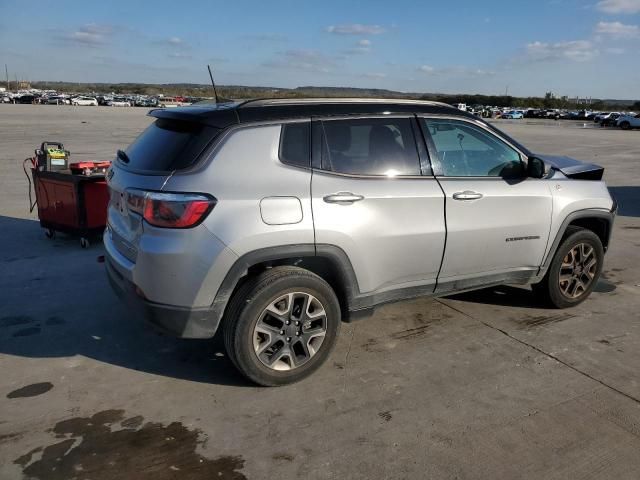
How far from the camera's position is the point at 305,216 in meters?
3.31

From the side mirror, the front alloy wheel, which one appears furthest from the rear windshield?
the front alloy wheel

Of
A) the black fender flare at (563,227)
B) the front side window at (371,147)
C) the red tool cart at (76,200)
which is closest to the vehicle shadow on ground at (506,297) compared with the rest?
the black fender flare at (563,227)

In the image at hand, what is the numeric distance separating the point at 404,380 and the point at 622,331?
211 centimetres

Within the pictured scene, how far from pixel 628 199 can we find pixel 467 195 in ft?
27.7

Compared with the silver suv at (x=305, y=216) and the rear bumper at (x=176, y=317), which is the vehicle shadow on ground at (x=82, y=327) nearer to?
the rear bumper at (x=176, y=317)

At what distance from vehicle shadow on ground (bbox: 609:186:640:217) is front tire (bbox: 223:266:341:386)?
770 cm

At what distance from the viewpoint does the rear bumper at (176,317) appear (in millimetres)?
3195

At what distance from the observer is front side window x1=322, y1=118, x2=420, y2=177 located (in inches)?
140

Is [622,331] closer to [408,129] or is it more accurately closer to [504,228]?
[504,228]

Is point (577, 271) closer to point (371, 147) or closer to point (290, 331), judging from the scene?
point (371, 147)

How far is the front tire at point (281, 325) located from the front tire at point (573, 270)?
2.22 metres

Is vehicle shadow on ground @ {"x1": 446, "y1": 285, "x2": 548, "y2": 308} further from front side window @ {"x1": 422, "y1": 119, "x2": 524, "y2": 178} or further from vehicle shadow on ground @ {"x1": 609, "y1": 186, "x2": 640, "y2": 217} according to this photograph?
vehicle shadow on ground @ {"x1": 609, "y1": 186, "x2": 640, "y2": 217}

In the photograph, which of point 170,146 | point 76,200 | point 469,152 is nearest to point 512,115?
point 76,200

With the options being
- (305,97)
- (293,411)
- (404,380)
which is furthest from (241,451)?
(305,97)
